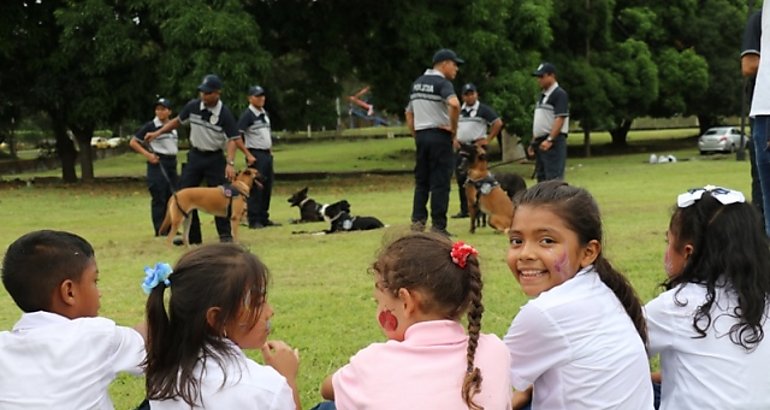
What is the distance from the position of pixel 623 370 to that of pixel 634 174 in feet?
67.6

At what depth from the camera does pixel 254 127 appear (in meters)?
13.0

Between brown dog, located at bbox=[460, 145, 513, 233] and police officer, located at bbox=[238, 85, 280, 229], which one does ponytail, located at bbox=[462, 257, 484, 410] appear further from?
A: police officer, located at bbox=[238, 85, 280, 229]

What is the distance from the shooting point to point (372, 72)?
22.5 m

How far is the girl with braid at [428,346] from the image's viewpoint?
2543 millimetres

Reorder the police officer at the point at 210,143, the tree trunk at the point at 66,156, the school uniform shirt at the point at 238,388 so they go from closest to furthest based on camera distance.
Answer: the school uniform shirt at the point at 238,388 < the police officer at the point at 210,143 < the tree trunk at the point at 66,156

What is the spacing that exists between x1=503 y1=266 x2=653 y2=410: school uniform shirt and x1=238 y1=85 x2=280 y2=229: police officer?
9.90 m

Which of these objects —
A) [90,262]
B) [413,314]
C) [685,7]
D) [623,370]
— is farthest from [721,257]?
[685,7]

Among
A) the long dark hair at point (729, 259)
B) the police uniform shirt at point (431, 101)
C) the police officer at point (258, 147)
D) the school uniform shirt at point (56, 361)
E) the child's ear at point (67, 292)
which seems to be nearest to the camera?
the school uniform shirt at point (56, 361)

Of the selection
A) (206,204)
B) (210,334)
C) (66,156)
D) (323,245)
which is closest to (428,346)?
(210,334)

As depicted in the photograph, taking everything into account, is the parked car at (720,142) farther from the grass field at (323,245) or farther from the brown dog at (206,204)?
the brown dog at (206,204)

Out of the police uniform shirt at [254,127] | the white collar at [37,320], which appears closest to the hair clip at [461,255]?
the white collar at [37,320]

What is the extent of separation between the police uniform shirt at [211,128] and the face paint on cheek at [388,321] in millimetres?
7967

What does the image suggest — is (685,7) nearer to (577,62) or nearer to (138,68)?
(577,62)

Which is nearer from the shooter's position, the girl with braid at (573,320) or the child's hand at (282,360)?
the girl with braid at (573,320)
